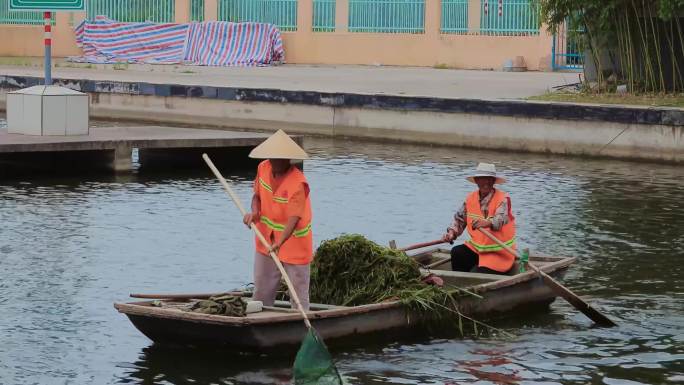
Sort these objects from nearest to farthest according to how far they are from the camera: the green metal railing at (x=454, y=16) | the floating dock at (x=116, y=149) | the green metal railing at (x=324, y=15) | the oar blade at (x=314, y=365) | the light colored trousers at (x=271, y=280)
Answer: the oar blade at (x=314, y=365), the light colored trousers at (x=271, y=280), the floating dock at (x=116, y=149), the green metal railing at (x=454, y=16), the green metal railing at (x=324, y=15)

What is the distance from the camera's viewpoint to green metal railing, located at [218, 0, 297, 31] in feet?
130

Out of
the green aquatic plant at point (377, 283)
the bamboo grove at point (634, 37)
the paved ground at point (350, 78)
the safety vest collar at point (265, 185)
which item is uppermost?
the bamboo grove at point (634, 37)

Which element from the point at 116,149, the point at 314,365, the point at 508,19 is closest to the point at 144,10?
the point at 508,19

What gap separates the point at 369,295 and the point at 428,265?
58.0 inches

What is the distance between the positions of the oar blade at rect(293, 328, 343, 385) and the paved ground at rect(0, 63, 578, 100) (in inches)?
641

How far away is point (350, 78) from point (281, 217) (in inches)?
852

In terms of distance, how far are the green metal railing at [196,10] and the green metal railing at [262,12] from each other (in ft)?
1.96

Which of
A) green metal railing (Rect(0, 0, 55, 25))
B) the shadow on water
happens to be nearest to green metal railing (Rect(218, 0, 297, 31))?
green metal railing (Rect(0, 0, 55, 25))

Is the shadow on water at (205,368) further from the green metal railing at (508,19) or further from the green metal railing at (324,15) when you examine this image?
the green metal railing at (324,15)

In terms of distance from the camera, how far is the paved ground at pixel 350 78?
2752 centimetres

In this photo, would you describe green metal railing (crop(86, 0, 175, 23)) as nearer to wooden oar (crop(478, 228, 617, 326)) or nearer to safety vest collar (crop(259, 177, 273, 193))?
wooden oar (crop(478, 228, 617, 326))

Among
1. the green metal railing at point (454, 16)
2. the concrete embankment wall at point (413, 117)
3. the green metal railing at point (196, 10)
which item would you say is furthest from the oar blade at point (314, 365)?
the green metal railing at point (196, 10)

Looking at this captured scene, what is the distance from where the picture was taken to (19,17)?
1671 inches

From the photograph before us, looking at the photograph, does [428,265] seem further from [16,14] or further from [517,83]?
[16,14]
